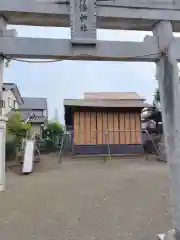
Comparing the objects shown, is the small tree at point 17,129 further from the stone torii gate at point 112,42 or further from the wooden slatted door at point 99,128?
the stone torii gate at point 112,42

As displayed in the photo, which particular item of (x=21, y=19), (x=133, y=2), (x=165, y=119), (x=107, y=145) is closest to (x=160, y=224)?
(x=165, y=119)

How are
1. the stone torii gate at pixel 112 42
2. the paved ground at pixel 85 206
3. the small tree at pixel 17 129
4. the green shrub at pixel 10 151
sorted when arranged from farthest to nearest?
the small tree at pixel 17 129 → the green shrub at pixel 10 151 → the paved ground at pixel 85 206 → the stone torii gate at pixel 112 42

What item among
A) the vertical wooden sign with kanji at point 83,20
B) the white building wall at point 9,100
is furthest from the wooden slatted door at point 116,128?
the vertical wooden sign with kanji at point 83,20

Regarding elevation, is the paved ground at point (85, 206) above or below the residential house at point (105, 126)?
below

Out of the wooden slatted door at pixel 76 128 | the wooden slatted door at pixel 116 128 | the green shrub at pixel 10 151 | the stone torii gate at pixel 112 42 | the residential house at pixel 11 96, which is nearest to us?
the stone torii gate at pixel 112 42

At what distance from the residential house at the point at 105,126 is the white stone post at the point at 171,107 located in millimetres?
11269

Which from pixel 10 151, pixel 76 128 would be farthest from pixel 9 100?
pixel 76 128

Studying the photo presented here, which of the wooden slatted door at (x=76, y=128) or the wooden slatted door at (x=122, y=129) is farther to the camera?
the wooden slatted door at (x=122, y=129)

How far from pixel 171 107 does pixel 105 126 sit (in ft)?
39.8

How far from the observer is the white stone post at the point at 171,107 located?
4551 mm

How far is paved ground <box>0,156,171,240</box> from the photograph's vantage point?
5.46 m

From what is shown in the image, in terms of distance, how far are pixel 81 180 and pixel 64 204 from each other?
2.71 metres

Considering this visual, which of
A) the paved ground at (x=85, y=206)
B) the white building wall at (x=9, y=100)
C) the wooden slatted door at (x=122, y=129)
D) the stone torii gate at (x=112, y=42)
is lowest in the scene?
the paved ground at (x=85, y=206)

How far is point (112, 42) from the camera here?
4691 mm
